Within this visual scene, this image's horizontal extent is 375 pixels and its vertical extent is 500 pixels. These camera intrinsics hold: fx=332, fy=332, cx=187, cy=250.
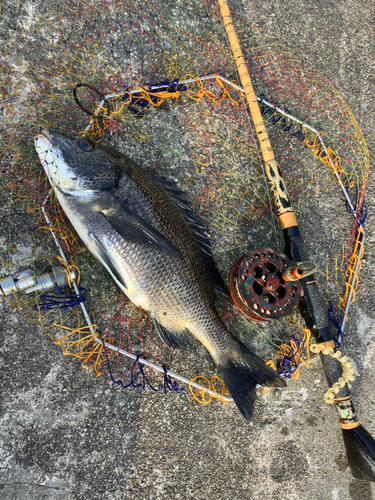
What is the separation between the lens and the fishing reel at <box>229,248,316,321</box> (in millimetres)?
2418

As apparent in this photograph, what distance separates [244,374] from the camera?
2.55 m

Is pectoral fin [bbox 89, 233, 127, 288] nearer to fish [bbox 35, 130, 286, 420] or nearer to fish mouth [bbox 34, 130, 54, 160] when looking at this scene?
fish [bbox 35, 130, 286, 420]

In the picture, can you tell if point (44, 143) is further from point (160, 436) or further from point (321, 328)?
point (321, 328)

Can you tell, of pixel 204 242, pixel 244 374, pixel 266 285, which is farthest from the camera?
pixel 204 242

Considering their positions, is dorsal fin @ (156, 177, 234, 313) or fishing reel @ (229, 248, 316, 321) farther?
dorsal fin @ (156, 177, 234, 313)

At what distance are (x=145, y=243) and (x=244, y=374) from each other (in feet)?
4.14

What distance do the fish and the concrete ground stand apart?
527 mm

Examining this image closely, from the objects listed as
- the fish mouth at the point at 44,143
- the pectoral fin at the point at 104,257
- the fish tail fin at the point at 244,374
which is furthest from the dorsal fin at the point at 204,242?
the fish mouth at the point at 44,143

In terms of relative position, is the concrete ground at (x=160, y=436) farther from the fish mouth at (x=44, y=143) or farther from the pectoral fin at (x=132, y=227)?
the fish mouth at (x=44, y=143)

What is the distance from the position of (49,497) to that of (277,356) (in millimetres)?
2027

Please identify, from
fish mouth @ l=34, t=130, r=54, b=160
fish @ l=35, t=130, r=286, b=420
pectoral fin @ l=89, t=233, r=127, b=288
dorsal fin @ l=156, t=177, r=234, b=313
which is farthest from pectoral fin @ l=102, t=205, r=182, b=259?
fish mouth @ l=34, t=130, r=54, b=160

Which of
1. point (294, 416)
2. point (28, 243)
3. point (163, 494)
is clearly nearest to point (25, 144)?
point (28, 243)

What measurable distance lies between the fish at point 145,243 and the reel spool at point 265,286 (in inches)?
9.9

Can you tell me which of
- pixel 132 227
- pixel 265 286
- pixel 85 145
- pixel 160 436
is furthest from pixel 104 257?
pixel 160 436
